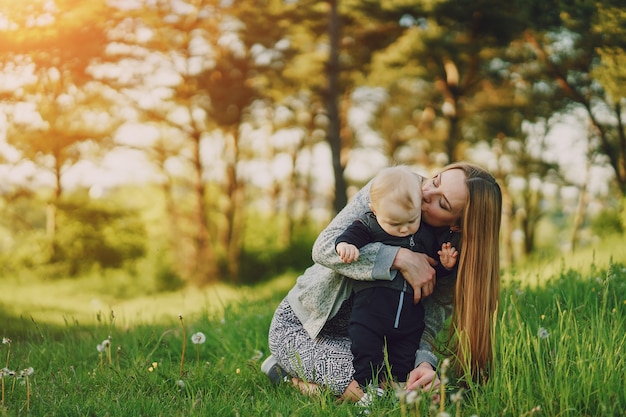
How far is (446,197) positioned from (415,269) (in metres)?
0.40

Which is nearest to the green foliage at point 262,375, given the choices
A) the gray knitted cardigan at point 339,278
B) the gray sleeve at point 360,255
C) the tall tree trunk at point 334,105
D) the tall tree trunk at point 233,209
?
the gray knitted cardigan at point 339,278

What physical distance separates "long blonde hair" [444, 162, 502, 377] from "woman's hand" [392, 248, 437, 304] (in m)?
0.19

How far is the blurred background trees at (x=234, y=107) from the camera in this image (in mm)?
13656

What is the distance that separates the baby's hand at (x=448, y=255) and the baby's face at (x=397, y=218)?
0.81 feet

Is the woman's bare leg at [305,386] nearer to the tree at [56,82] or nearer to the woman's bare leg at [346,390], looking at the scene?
the woman's bare leg at [346,390]

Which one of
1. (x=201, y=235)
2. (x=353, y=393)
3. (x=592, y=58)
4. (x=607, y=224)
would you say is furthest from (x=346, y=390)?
(x=201, y=235)

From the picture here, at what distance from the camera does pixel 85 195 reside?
1695 cm

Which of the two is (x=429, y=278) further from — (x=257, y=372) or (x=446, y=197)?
(x=257, y=372)

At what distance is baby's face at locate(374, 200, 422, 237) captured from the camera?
2.87m

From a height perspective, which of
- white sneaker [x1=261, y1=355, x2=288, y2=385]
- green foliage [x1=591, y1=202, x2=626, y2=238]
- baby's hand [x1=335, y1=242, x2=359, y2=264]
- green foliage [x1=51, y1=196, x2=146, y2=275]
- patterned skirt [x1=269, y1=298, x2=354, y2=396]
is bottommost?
green foliage [x1=51, y1=196, x2=146, y2=275]

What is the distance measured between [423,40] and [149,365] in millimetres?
11088

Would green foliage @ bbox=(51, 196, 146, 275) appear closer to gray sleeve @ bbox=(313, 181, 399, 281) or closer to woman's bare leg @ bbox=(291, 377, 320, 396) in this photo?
woman's bare leg @ bbox=(291, 377, 320, 396)

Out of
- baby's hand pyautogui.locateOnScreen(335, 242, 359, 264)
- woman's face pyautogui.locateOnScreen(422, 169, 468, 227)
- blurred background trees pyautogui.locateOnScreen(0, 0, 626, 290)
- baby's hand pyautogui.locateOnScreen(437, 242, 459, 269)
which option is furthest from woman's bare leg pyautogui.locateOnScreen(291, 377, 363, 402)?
blurred background trees pyautogui.locateOnScreen(0, 0, 626, 290)

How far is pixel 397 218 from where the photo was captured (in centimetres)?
291
